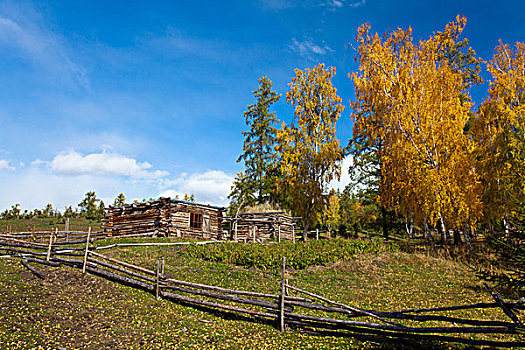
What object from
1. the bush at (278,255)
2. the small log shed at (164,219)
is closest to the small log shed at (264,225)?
the small log shed at (164,219)

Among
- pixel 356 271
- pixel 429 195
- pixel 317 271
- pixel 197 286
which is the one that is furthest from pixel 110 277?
pixel 429 195

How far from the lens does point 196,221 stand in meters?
30.6

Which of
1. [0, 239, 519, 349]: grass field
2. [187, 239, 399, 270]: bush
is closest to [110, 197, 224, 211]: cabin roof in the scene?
[187, 239, 399, 270]: bush

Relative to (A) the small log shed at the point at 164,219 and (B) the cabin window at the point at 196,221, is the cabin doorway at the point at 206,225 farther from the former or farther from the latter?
(B) the cabin window at the point at 196,221

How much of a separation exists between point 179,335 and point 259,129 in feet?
122

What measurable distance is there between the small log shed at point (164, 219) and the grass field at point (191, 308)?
9.60 m

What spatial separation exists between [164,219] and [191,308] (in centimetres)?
1841

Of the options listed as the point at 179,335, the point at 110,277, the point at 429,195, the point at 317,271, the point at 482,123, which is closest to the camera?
the point at 179,335

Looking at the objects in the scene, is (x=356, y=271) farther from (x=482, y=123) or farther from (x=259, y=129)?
(x=259, y=129)

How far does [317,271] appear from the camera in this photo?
1686 cm

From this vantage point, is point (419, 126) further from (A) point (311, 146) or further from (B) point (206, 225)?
(B) point (206, 225)

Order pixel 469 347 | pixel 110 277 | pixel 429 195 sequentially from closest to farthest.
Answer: pixel 469 347, pixel 110 277, pixel 429 195

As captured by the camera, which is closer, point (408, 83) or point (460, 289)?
point (460, 289)

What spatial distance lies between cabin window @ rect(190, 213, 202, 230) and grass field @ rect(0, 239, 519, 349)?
11366 mm
